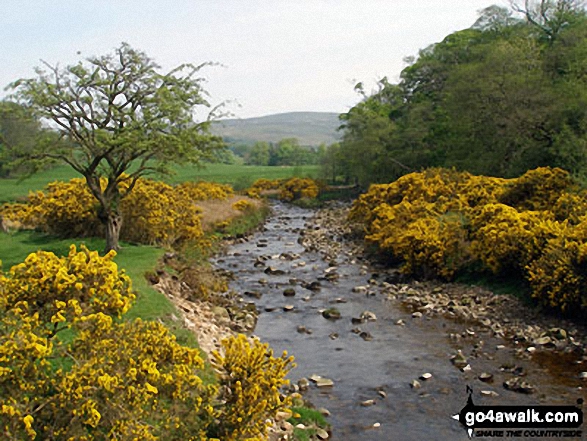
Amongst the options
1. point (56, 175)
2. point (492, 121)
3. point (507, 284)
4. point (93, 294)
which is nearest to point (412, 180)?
point (492, 121)

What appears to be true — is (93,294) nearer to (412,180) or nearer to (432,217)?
(432,217)

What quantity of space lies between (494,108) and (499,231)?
622 inches

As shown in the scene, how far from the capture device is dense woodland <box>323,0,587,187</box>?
35531mm

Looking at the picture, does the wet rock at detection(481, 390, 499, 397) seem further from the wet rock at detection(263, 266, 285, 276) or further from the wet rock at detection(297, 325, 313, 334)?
the wet rock at detection(263, 266, 285, 276)

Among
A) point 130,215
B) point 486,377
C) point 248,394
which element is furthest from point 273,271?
point 248,394

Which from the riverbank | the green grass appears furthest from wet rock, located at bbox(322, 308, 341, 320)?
the green grass

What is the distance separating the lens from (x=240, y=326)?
2119 centimetres

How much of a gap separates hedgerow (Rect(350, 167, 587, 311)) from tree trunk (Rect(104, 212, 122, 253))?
13715 mm

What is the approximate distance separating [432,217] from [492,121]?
11.3 meters

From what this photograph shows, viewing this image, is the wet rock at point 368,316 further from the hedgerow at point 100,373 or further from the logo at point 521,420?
the hedgerow at point 100,373

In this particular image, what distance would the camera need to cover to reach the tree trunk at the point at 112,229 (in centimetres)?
2517

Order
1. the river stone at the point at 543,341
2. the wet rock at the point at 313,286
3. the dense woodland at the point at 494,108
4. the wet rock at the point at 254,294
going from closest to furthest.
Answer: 1. the river stone at the point at 543,341
2. the wet rock at the point at 254,294
3. the wet rock at the point at 313,286
4. the dense woodland at the point at 494,108

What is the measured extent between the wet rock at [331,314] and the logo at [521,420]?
8.73m

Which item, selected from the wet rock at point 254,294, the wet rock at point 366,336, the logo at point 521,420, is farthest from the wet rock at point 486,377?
the wet rock at point 254,294
